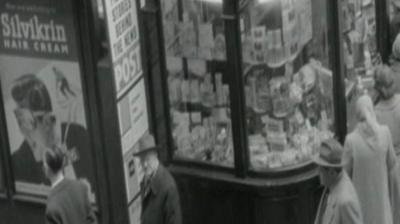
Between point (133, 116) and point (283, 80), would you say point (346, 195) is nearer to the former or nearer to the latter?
point (283, 80)

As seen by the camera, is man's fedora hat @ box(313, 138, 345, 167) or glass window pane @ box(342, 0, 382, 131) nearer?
man's fedora hat @ box(313, 138, 345, 167)

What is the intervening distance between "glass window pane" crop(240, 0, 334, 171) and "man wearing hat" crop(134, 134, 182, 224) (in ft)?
4.26

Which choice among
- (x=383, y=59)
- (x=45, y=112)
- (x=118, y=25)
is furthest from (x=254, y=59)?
(x=383, y=59)

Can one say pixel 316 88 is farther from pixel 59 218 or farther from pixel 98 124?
pixel 59 218

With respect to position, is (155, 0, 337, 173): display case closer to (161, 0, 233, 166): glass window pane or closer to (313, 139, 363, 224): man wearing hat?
(161, 0, 233, 166): glass window pane

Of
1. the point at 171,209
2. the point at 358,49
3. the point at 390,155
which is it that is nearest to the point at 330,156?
the point at 171,209

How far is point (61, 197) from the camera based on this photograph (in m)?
8.74

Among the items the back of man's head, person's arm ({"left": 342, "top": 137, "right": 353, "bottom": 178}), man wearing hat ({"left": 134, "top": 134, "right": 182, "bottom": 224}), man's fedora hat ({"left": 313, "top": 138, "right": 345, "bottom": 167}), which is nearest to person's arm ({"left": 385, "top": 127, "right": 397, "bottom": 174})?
person's arm ({"left": 342, "top": 137, "right": 353, "bottom": 178})

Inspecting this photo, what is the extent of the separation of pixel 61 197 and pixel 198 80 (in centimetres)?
193

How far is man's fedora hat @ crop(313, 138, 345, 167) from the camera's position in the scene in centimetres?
798

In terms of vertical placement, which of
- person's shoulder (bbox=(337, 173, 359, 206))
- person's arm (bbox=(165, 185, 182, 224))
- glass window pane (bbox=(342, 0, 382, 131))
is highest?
glass window pane (bbox=(342, 0, 382, 131))

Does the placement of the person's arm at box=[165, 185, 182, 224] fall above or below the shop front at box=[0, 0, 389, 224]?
below

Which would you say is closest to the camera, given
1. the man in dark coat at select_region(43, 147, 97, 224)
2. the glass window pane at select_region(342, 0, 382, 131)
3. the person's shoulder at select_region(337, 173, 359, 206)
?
the person's shoulder at select_region(337, 173, 359, 206)

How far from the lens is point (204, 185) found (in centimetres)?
1013
